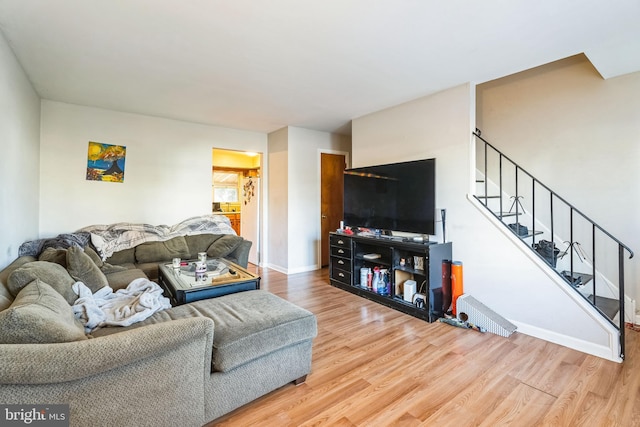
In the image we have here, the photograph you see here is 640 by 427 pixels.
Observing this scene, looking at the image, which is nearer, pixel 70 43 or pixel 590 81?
pixel 70 43

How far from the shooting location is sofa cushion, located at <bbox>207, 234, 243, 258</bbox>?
406 cm

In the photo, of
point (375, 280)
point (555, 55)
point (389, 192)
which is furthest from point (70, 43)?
point (555, 55)

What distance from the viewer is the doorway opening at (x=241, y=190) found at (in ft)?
18.9

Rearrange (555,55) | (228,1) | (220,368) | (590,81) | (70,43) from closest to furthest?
(220,368) → (228,1) → (70,43) → (555,55) → (590,81)

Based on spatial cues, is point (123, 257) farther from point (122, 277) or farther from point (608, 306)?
point (608, 306)

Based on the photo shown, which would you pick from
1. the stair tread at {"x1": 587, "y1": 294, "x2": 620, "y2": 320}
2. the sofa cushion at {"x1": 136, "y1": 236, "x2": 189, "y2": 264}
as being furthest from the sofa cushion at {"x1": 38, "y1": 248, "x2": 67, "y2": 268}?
the stair tread at {"x1": 587, "y1": 294, "x2": 620, "y2": 320}

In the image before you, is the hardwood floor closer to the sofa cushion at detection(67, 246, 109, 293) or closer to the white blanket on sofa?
the white blanket on sofa

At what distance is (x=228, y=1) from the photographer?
6.21 ft

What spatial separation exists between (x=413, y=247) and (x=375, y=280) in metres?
0.77

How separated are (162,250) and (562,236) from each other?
4.86 metres

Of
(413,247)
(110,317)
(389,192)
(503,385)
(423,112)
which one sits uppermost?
(423,112)

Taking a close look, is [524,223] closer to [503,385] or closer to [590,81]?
[590,81]

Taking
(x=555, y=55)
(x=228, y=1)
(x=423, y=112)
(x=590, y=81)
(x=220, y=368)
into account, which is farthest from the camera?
(x=423, y=112)
